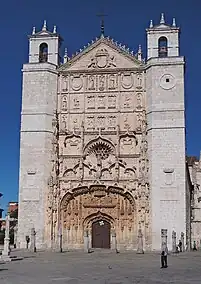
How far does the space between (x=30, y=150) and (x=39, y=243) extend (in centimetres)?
584

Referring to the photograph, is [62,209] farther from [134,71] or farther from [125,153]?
[134,71]

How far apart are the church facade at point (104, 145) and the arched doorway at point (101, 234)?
0.06 m

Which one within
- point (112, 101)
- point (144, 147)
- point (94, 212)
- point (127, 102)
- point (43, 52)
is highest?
point (43, 52)

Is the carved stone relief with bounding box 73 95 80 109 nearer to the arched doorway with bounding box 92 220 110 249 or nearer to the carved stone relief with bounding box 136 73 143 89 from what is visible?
the carved stone relief with bounding box 136 73 143 89

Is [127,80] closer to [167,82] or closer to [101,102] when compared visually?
[101,102]

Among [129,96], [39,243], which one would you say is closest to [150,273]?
[39,243]

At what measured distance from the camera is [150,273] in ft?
52.3

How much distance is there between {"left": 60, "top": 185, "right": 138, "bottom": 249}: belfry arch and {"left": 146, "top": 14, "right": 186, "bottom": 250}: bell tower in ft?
6.88

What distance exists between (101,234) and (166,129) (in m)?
7.82

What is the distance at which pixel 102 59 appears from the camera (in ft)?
116

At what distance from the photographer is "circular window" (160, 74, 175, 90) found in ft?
110

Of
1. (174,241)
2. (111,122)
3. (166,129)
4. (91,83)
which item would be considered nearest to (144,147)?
(166,129)

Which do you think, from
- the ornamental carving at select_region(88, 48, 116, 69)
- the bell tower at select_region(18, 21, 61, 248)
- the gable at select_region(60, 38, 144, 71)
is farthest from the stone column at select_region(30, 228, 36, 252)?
the ornamental carving at select_region(88, 48, 116, 69)

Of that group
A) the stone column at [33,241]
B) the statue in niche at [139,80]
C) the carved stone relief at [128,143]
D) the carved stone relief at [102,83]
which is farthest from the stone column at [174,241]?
the carved stone relief at [102,83]
